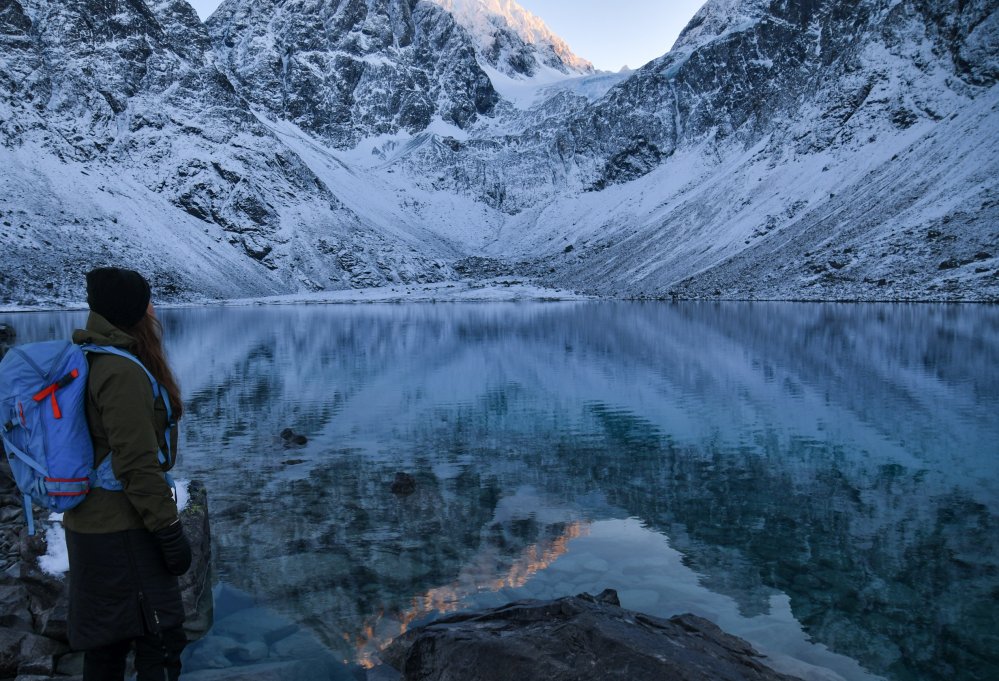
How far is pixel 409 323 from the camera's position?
6481cm

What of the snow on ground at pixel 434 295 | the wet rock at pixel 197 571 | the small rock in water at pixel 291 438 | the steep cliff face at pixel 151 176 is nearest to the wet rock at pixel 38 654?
the wet rock at pixel 197 571

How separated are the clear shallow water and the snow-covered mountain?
218 ft

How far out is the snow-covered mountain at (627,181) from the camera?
318 feet

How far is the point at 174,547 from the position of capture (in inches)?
180

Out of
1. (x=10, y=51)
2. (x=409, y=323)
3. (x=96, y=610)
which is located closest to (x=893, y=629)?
(x=96, y=610)

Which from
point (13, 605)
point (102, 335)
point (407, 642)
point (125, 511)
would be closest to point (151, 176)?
point (13, 605)

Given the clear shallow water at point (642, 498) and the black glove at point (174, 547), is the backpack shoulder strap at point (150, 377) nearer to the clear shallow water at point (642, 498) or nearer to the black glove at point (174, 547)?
the black glove at point (174, 547)

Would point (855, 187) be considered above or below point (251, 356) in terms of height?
above

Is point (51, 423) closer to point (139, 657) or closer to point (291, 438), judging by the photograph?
point (139, 657)

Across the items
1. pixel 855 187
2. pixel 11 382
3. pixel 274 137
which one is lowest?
pixel 11 382

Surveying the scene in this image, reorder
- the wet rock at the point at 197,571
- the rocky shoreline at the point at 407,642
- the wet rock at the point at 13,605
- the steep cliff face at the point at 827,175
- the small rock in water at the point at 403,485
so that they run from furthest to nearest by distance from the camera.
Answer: the steep cliff face at the point at 827,175 < the small rock in water at the point at 403,485 < the wet rock at the point at 197,571 < the wet rock at the point at 13,605 < the rocky shoreline at the point at 407,642

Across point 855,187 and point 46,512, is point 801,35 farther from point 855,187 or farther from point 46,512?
point 46,512

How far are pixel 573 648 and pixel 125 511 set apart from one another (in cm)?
339

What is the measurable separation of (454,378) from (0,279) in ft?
324
